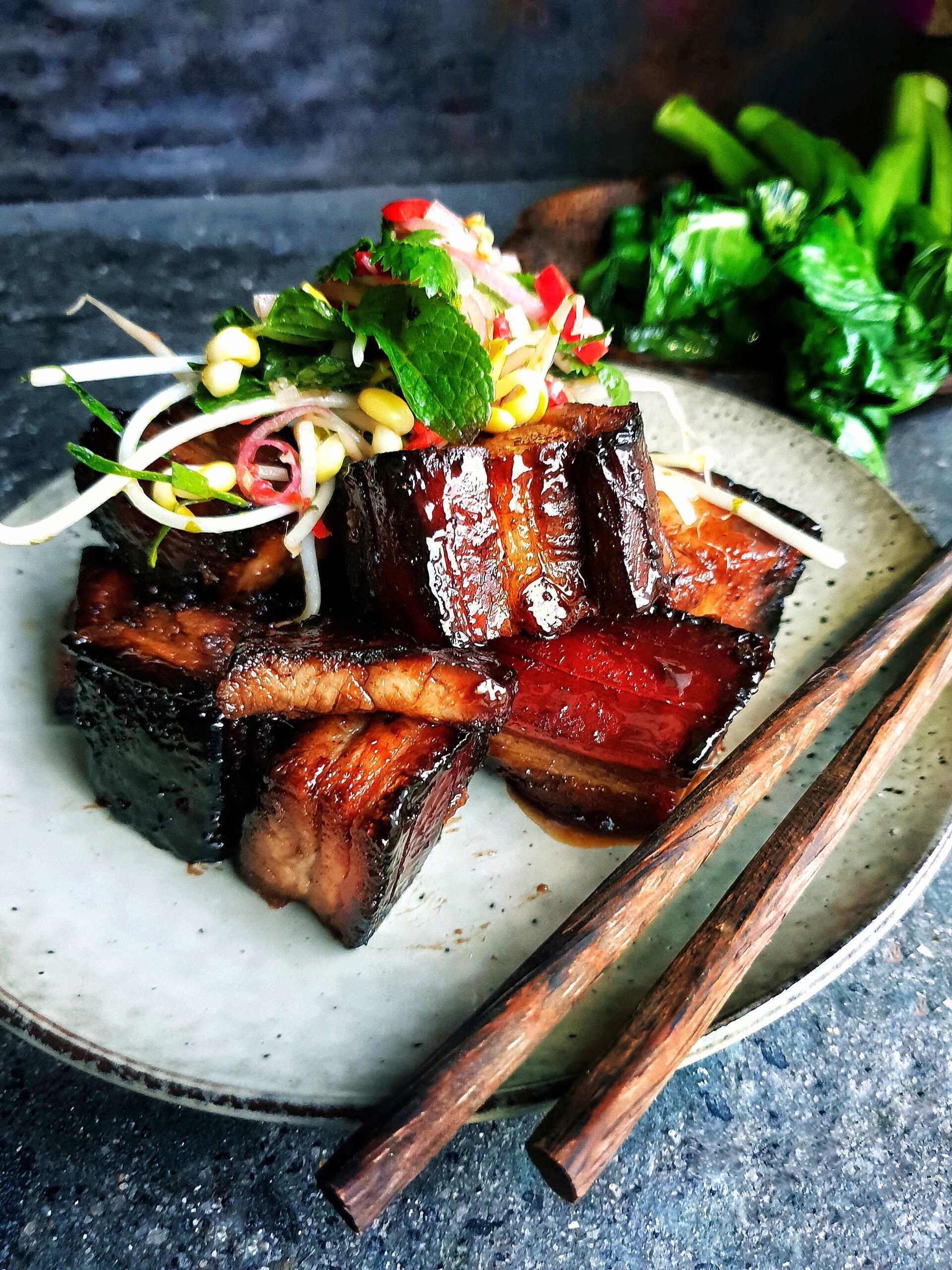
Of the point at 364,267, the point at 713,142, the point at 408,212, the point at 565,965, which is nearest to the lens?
the point at 565,965

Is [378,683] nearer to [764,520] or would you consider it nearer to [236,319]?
[236,319]

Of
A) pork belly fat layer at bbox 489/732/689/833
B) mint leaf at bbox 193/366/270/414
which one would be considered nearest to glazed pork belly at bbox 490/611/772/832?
pork belly fat layer at bbox 489/732/689/833

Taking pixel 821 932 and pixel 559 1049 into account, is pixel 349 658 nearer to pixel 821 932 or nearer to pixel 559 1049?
pixel 559 1049

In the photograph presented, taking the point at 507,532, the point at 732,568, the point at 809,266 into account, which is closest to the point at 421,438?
the point at 507,532

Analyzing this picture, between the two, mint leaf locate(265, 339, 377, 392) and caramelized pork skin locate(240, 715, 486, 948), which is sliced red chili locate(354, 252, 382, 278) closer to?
mint leaf locate(265, 339, 377, 392)

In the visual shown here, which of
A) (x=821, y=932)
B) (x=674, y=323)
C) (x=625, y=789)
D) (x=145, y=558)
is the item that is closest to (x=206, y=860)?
(x=145, y=558)

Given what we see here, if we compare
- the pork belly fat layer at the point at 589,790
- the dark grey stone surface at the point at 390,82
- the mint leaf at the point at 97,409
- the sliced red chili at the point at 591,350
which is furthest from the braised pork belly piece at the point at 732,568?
the dark grey stone surface at the point at 390,82

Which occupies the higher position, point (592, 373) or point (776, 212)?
point (776, 212)
